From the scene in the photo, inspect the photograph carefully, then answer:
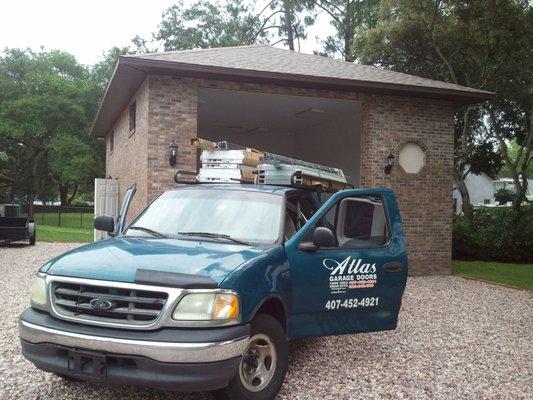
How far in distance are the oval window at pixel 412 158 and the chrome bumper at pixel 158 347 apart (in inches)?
389

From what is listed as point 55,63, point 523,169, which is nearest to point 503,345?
point 523,169

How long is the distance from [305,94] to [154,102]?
11.2ft

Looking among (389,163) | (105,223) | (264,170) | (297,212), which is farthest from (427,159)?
(105,223)

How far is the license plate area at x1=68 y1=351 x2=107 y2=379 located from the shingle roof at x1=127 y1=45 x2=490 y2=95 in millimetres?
7794

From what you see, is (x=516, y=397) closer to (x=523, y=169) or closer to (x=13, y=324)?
(x=13, y=324)

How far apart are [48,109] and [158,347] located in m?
30.7

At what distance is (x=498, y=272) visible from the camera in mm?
14562

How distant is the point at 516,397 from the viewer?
4902 mm

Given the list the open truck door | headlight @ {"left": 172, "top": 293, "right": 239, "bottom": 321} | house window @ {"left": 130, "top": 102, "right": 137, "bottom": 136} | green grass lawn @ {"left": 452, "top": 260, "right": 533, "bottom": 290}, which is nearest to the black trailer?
house window @ {"left": 130, "top": 102, "right": 137, "bottom": 136}

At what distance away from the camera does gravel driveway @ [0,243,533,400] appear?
4.68 metres

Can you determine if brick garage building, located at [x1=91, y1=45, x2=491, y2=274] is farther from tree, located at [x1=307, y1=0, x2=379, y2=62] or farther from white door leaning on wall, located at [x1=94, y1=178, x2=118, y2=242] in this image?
tree, located at [x1=307, y1=0, x2=379, y2=62]

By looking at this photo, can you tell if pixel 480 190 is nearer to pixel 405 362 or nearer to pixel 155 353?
pixel 405 362

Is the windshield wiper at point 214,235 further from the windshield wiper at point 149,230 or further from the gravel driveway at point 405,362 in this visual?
the gravel driveway at point 405,362

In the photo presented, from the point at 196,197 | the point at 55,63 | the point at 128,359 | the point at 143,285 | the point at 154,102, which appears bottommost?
the point at 128,359
